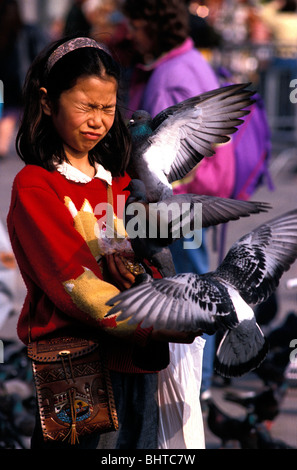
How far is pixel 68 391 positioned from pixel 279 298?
395 cm

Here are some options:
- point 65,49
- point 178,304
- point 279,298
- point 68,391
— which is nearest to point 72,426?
point 68,391

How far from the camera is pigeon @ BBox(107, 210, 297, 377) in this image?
1.90 meters

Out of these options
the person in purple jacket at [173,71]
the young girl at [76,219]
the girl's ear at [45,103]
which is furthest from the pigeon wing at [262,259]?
the person in purple jacket at [173,71]

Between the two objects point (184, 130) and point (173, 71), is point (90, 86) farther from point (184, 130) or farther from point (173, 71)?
point (173, 71)

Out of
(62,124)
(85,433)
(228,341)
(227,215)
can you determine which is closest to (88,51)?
(62,124)

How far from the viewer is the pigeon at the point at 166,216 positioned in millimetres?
1936

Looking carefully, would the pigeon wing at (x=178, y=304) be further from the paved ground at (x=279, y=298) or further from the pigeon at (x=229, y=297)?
the paved ground at (x=279, y=298)

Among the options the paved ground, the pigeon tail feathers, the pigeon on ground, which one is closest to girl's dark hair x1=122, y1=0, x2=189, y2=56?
the paved ground

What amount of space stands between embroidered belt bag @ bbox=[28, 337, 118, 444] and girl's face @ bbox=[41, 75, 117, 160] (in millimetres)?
572

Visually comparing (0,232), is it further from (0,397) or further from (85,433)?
(85,433)

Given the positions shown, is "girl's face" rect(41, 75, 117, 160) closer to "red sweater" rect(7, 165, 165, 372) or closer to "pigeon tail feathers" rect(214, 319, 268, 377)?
"red sweater" rect(7, 165, 165, 372)

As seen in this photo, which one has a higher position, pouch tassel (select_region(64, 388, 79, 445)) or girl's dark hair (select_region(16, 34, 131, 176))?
girl's dark hair (select_region(16, 34, 131, 176))

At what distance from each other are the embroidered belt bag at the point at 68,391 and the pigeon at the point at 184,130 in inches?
20.7

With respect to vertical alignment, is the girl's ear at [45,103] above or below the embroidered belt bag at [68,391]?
above
